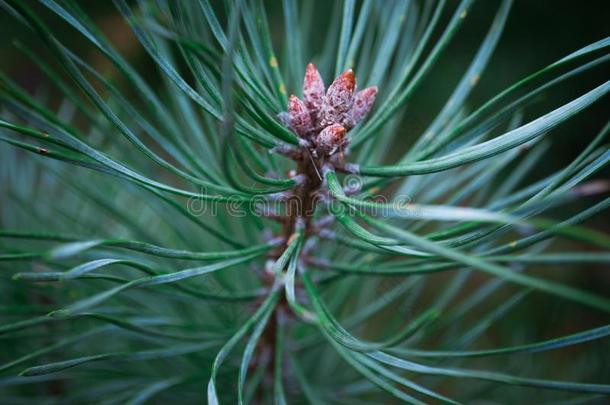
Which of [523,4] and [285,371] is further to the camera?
[523,4]

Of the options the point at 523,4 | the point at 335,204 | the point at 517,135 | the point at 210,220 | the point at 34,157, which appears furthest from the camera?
the point at 523,4

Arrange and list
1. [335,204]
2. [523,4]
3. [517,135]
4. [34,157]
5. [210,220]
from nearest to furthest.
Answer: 1. [517,135]
2. [335,204]
3. [34,157]
4. [210,220]
5. [523,4]

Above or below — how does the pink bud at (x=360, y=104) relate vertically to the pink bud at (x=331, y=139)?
above

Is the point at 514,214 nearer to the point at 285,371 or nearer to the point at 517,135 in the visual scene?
the point at 517,135

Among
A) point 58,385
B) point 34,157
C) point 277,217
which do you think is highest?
point 34,157

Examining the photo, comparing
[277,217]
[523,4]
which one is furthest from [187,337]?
[523,4]
